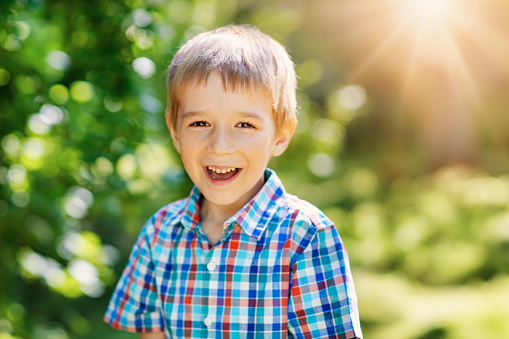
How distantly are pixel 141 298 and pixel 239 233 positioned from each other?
378 mm

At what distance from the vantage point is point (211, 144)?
4.67ft

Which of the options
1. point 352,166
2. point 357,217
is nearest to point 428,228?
point 357,217

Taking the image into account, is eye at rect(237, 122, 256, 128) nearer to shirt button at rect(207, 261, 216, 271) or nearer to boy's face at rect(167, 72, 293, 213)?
boy's face at rect(167, 72, 293, 213)

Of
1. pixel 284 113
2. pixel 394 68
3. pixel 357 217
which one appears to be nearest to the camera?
pixel 284 113

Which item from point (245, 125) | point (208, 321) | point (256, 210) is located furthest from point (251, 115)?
point (208, 321)

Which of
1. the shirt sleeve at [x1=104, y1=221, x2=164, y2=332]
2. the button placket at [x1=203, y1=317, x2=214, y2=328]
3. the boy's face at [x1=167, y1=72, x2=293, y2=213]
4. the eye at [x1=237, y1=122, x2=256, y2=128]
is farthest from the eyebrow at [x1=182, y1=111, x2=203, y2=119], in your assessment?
the button placket at [x1=203, y1=317, x2=214, y2=328]

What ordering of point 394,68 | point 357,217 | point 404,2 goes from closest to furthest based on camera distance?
point 357,217 → point 404,2 → point 394,68

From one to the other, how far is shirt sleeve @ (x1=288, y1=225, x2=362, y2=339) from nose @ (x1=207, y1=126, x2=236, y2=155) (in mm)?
324

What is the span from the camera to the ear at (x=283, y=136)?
5.18 feet

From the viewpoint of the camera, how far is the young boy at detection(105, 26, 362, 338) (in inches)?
54.6

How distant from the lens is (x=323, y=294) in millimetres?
1371

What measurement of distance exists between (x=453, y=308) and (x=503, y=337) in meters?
0.74

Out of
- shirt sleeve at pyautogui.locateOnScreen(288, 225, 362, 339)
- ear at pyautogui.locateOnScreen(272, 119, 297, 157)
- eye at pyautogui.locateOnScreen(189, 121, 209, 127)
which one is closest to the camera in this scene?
shirt sleeve at pyautogui.locateOnScreen(288, 225, 362, 339)

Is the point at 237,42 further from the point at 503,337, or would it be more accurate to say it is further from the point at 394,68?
the point at 394,68
